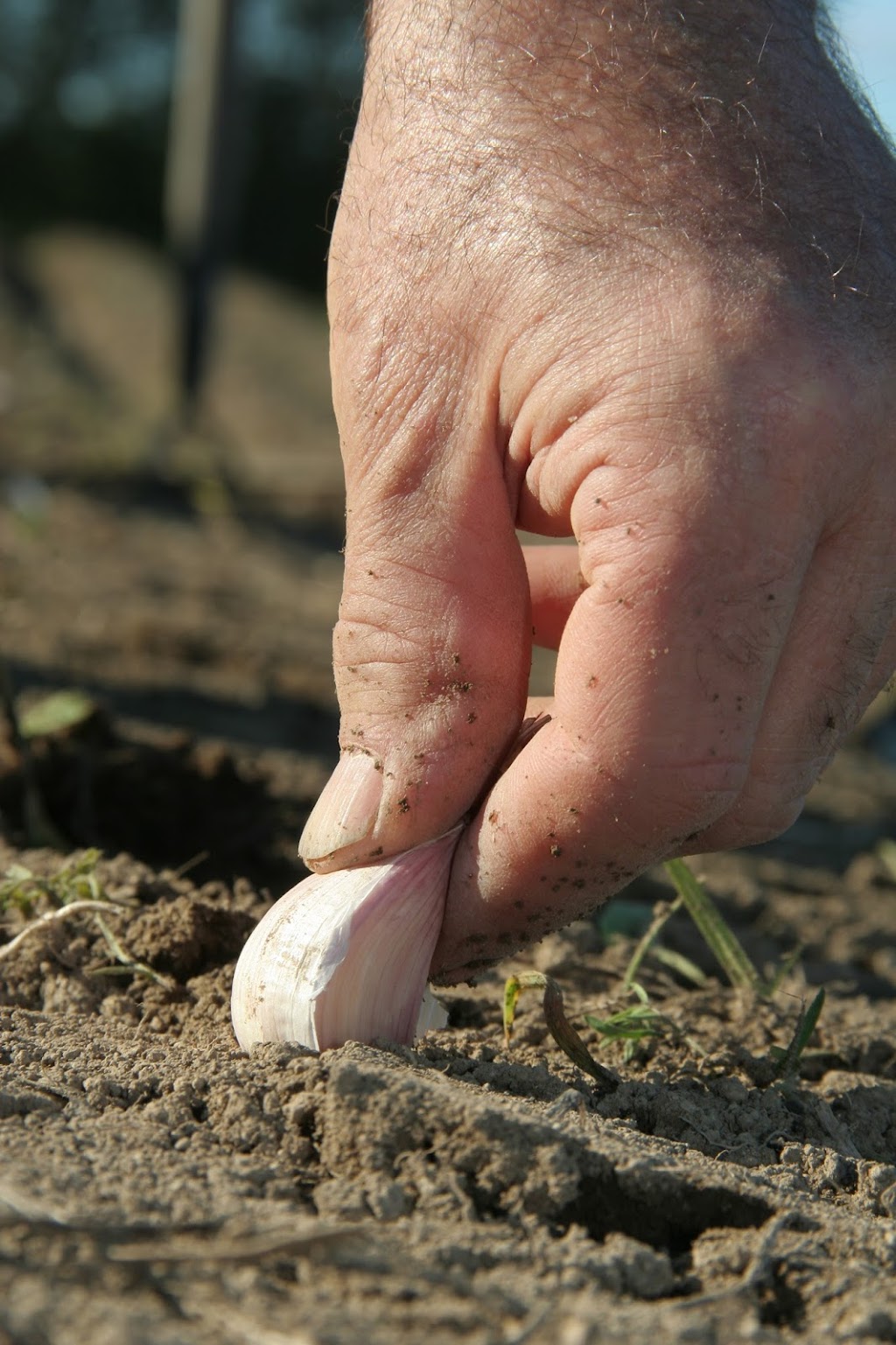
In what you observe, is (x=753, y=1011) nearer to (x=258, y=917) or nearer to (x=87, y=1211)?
(x=258, y=917)

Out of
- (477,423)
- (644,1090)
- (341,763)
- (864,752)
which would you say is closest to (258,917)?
(341,763)

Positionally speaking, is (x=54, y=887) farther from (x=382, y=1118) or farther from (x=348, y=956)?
(x=382, y=1118)

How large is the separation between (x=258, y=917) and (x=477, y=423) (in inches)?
31.2

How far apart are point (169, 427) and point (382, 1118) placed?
6707 mm

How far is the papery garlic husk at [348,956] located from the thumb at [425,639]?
4 cm

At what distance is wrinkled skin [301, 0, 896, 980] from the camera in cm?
142

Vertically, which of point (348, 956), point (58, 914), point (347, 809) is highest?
point (347, 809)

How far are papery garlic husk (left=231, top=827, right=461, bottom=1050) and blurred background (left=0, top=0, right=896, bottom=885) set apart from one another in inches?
33.6

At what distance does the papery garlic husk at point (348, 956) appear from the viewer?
151cm

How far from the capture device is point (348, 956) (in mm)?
1519

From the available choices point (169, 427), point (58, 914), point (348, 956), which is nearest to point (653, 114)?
point (348, 956)

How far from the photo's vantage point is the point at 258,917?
6.36ft

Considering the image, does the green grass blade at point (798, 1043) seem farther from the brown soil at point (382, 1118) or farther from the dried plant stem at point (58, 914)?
the dried plant stem at point (58, 914)

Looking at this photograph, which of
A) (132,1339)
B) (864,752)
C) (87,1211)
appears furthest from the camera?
(864,752)
